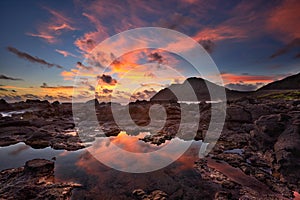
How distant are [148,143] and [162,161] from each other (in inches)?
311

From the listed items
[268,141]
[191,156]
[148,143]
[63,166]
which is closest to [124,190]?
[63,166]

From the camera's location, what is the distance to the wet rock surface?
12.7m

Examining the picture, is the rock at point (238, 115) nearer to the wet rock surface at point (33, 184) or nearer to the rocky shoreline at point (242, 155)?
the rocky shoreline at point (242, 155)

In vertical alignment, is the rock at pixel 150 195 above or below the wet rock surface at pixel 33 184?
below

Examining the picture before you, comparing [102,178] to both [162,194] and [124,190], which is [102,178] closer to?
[124,190]

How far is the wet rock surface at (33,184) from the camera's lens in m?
12.7

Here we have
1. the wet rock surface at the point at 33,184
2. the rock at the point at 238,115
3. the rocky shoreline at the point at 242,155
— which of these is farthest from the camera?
the rock at the point at 238,115

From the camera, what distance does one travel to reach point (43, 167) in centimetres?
1669

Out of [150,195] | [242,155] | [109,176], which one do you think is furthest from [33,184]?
Answer: [242,155]

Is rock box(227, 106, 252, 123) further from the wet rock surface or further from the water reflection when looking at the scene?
the wet rock surface

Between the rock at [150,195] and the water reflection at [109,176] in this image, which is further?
the water reflection at [109,176]

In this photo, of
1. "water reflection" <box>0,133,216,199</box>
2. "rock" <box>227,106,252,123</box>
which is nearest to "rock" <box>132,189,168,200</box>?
"water reflection" <box>0,133,216,199</box>

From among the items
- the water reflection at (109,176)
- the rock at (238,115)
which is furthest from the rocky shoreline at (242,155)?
the water reflection at (109,176)

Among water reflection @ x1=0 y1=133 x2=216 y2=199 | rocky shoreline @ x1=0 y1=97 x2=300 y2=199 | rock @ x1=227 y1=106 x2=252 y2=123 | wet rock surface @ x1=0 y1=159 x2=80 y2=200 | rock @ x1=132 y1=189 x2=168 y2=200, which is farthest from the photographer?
rock @ x1=227 y1=106 x2=252 y2=123
